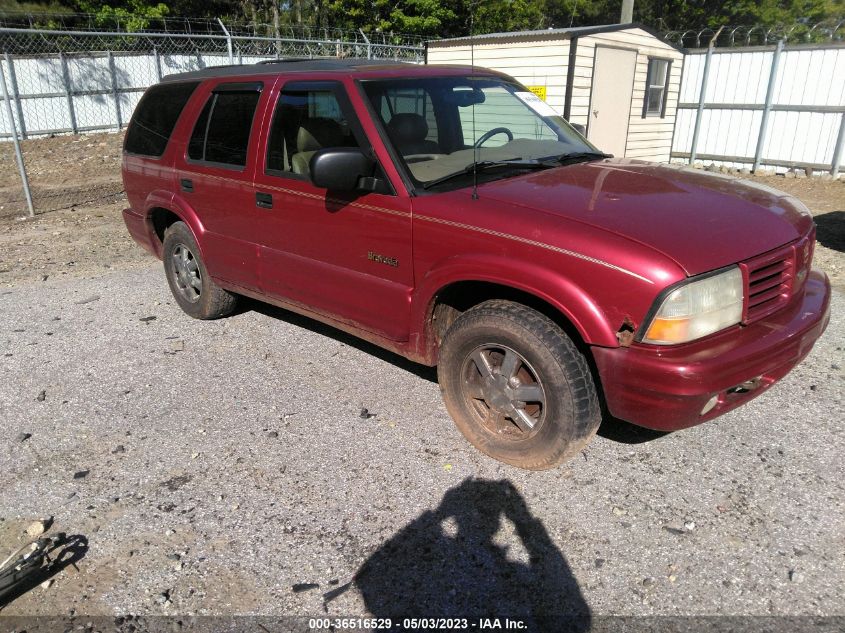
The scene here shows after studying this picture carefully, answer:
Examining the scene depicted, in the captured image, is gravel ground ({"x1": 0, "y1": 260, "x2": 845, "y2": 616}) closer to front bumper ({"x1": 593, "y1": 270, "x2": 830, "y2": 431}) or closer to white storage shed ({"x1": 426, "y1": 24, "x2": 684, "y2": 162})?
front bumper ({"x1": 593, "y1": 270, "x2": 830, "y2": 431})

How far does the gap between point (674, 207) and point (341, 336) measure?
2.78m

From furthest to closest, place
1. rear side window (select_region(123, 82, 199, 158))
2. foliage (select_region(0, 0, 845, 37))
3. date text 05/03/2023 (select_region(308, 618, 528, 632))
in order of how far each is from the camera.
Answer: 1. foliage (select_region(0, 0, 845, 37))
2. rear side window (select_region(123, 82, 199, 158))
3. date text 05/03/2023 (select_region(308, 618, 528, 632))

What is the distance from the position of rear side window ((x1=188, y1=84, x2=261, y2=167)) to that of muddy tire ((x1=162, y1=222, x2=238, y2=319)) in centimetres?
72

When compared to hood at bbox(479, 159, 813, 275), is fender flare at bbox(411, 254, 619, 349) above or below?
below

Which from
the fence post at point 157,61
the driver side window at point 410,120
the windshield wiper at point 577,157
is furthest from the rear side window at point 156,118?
the fence post at point 157,61

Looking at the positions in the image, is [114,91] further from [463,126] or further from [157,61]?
[463,126]

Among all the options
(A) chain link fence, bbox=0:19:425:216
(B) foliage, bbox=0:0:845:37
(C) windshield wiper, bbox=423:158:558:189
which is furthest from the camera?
(B) foliage, bbox=0:0:845:37

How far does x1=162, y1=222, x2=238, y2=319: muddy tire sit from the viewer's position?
5105 mm

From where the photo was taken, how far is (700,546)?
2730 mm

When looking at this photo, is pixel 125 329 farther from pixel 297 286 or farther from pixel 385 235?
pixel 385 235

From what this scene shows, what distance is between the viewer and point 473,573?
2.62 m

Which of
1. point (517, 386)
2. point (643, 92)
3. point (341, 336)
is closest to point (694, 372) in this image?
point (517, 386)

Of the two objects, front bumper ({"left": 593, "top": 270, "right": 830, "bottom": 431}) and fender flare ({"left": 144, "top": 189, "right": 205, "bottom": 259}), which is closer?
front bumper ({"left": 593, "top": 270, "right": 830, "bottom": 431})

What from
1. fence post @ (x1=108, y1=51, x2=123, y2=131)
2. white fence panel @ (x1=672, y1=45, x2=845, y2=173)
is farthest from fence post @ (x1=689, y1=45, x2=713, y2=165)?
fence post @ (x1=108, y1=51, x2=123, y2=131)
